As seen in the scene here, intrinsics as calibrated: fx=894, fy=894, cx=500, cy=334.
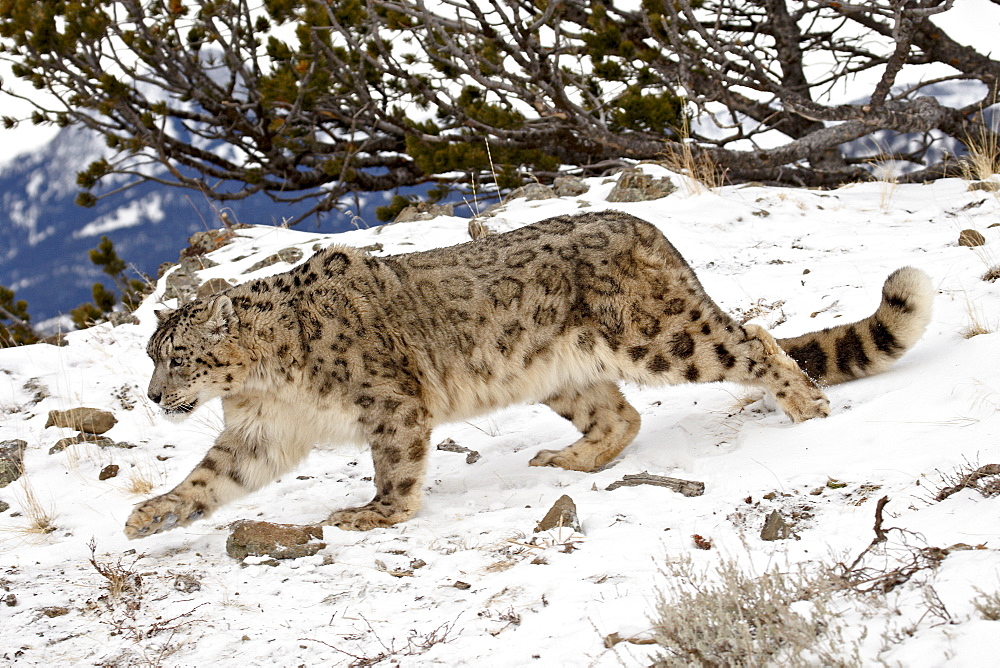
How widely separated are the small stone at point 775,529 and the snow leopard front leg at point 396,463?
83.0 inches

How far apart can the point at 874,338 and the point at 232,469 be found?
13.1 feet

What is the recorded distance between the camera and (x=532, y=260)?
566 centimetres

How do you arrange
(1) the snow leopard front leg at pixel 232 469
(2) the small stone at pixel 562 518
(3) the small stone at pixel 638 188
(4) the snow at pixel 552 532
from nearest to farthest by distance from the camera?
(4) the snow at pixel 552 532 < (2) the small stone at pixel 562 518 < (1) the snow leopard front leg at pixel 232 469 < (3) the small stone at pixel 638 188

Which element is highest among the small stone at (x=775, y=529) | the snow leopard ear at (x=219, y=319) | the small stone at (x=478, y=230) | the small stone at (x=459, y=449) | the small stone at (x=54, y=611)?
the snow leopard ear at (x=219, y=319)

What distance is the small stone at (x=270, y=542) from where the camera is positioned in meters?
4.40

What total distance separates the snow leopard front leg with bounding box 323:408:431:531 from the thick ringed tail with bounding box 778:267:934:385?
8.47 ft

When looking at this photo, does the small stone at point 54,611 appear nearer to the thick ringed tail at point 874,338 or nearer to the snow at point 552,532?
the snow at point 552,532

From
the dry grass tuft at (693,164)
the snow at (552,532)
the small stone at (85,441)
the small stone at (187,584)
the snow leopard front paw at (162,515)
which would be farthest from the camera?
the dry grass tuft at (693,164)

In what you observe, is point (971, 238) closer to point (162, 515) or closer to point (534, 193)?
point (534, 193)

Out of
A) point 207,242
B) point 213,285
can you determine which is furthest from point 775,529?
point 207,242

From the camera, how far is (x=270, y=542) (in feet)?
14.5

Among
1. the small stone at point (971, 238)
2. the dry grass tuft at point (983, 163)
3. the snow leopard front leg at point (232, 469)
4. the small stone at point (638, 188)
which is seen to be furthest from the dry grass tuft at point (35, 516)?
the dry grass tuft at point (983, 163)

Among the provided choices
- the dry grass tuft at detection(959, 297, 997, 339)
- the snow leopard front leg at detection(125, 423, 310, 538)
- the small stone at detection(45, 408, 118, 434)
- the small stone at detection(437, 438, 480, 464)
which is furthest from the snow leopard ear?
the dry grass tuft at detection(959, 297, 997, 339)

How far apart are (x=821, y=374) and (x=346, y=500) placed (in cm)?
315
